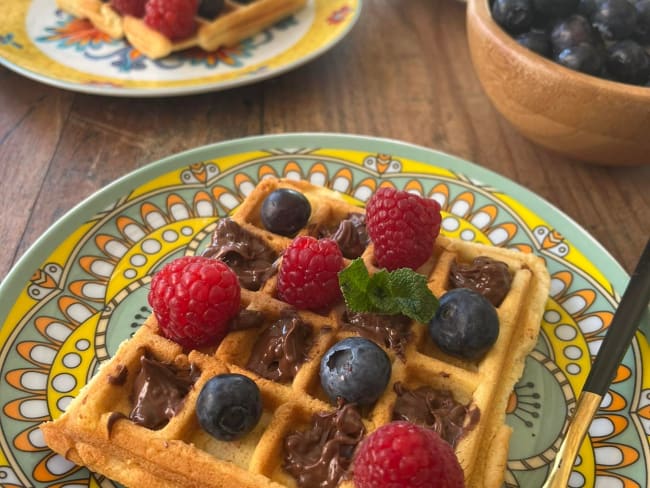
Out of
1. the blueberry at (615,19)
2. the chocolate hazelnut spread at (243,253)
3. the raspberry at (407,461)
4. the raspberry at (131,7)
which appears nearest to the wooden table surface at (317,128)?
the raspberry at (131,7)

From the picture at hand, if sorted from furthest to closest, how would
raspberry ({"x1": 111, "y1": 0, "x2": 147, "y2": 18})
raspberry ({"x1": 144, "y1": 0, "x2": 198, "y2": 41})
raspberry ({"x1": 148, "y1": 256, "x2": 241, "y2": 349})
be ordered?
1. raspberry ({"x1": 111, "y1": 0, "x2": 147, "y2": 18})
2. raspberry ({"x1": 144, "y1": 0, "x2": 198, "y2": 41})
3. raspberry ({"x1": 148, "y1": 256, "x2": 241, "y2": 349})

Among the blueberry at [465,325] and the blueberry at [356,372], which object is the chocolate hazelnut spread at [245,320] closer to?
the blueberry at [356,372]

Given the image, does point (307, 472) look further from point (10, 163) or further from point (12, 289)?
point (10, 163)

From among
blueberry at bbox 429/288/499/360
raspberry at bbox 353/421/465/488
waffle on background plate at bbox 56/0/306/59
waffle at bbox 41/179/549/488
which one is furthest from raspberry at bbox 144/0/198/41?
raspberry at bbox 353/421/465/488

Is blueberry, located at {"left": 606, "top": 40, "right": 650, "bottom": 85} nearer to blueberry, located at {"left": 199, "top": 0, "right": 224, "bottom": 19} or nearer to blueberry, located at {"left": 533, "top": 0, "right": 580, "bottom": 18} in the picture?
blueberry, located at {"left": 533, "top": 0, "right": 580, "bottom": 18}

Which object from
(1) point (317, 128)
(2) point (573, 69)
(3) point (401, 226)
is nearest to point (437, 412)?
(3) point (401, 226)

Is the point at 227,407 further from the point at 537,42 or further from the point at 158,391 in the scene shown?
the point at 537,42

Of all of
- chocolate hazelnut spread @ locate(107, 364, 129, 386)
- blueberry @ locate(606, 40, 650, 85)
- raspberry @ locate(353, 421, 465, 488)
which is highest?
blueberry @ locate(606, 40, 650, 85)
